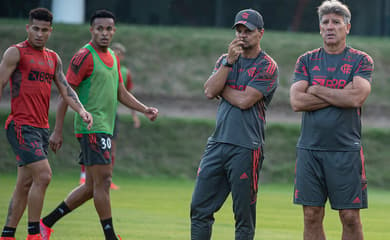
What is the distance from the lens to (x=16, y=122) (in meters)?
8.00

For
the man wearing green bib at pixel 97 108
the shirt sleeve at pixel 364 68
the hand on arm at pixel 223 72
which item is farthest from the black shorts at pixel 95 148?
the shirt sleeve at pixel 364 68

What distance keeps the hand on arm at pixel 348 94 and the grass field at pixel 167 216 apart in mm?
2874

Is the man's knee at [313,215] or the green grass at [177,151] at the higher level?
the man's knee at [313,215]

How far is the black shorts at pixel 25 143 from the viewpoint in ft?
26.1

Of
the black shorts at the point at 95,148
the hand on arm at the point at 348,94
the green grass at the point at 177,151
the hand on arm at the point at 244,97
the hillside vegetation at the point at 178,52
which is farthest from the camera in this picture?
the hillside vegetation at the point at 178,52

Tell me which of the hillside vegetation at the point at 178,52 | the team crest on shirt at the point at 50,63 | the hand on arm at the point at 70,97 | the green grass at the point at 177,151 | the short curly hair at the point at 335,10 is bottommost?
the green grass at the point at 177,151

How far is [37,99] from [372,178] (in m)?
13.4

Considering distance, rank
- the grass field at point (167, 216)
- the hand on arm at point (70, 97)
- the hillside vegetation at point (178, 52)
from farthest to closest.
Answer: the hillside vegetation at point (178, 52) → the grass field at point (167, 216) → the hand on arm at point (70, 97)

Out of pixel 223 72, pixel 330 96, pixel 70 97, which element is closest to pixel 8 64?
pixel 70 97

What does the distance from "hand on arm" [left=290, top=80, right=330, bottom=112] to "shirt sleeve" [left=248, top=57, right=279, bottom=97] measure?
0.72 ft

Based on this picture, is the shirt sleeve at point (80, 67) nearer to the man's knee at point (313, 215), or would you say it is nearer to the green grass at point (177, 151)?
the man's knee at point (313, 215)

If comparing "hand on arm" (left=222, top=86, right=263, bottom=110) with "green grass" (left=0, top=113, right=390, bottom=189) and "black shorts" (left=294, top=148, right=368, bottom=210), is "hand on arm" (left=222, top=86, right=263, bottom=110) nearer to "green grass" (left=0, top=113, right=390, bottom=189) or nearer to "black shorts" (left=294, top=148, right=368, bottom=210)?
"black shorts" (left=294, top=148, right=368, bottom=210)

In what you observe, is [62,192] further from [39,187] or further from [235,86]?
[235,86]

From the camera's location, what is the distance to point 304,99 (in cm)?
702
